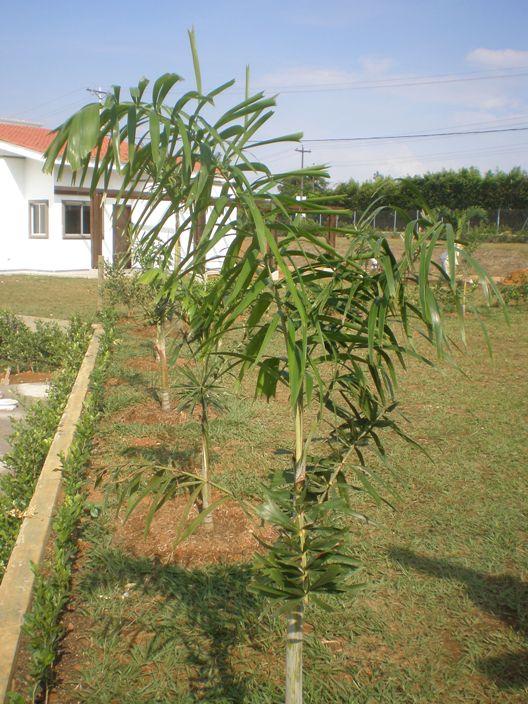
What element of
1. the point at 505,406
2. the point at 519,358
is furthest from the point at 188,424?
the point at 519,358

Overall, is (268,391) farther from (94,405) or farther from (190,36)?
(94,405)

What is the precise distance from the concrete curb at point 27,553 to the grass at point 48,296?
23.7 ft

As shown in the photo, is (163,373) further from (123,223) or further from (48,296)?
(48,296)

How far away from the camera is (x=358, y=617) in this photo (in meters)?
3.20

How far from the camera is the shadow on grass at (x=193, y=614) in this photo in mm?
2756

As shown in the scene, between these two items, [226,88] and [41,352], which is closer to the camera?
[226,88]

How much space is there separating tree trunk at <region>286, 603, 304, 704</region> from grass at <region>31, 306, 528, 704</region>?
57 cm

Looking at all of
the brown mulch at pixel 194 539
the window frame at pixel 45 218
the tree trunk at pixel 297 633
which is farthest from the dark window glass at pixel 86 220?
the tree trunk at pixel 297 633

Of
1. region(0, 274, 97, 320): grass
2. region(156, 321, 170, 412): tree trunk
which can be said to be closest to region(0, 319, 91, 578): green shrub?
region(156, 321, 170, 412): tree trunk

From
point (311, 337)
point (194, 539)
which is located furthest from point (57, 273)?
point (311, 337)

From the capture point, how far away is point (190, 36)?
1.75 meters

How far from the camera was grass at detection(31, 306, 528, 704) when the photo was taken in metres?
2.71

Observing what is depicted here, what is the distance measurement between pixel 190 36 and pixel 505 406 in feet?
19.9

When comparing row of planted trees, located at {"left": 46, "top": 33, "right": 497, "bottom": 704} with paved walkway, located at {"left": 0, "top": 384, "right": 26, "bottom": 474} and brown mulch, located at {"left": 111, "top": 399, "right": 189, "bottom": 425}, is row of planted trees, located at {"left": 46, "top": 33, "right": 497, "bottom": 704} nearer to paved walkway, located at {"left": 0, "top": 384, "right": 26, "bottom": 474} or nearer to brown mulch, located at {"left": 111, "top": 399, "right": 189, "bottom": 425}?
paved walkway, located at {"left": 0, "top": 384, "right": 26, "bottom": 474}
